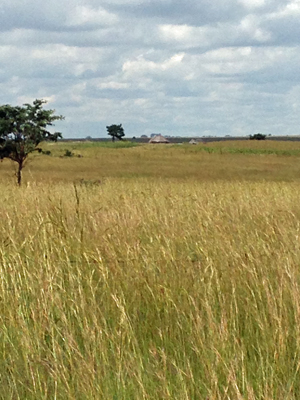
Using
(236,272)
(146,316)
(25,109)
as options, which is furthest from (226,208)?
(25,109)

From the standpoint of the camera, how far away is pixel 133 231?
5859 millimetres

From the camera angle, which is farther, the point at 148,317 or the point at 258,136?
the point at 258,136

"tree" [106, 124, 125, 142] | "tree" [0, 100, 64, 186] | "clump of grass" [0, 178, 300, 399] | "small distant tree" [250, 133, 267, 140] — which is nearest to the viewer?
"clump of grass" [0, 178, 300, 399]

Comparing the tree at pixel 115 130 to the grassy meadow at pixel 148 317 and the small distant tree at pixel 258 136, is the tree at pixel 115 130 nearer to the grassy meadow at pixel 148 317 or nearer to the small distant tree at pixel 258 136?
the small distant tree at pixel 258 136

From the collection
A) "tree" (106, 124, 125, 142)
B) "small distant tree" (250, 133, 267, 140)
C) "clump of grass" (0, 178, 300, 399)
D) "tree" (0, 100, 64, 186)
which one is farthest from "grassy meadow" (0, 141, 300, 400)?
"tree" (106, 124, 125, 142)

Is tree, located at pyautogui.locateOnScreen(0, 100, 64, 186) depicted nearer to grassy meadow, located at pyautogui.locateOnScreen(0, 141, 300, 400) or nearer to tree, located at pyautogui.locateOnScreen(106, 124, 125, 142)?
grassy meadow, located at pyautogui.locateOnScreen(0, 141, 300, 400)

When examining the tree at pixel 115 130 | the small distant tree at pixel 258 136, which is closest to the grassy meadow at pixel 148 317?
the small distant tree at pixel 258 136

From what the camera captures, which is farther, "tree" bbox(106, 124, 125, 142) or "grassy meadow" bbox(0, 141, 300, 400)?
"tree" bbox(106, 124, 125, 142)

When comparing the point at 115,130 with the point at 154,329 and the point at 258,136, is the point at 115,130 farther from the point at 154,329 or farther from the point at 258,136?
the point at 154,329

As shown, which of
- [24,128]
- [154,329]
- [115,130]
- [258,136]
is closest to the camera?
[154,329]

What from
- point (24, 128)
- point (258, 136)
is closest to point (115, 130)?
point (258, 136)

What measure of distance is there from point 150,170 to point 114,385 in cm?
3835

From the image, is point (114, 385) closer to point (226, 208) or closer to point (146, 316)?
point (146, 316)

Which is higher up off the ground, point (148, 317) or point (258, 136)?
point (258, 136)
